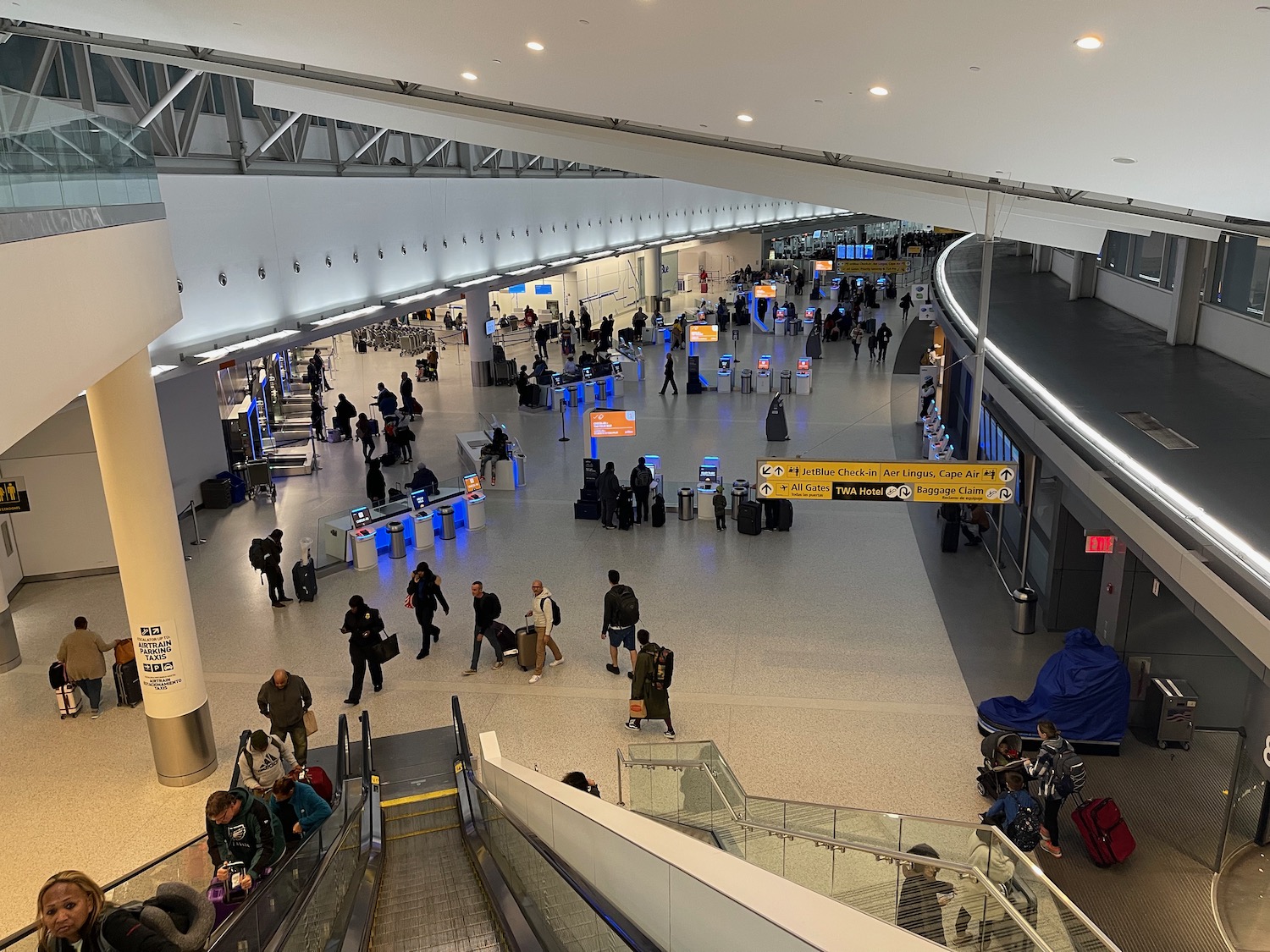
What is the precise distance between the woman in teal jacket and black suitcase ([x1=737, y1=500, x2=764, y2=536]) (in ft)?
31.9

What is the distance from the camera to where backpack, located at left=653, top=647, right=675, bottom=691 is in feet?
31.8

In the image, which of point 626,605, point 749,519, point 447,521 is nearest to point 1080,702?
point 626,605

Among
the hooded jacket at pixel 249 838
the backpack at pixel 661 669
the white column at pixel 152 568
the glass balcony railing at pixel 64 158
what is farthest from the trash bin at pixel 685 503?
the hooded jacket at pixel 249 838

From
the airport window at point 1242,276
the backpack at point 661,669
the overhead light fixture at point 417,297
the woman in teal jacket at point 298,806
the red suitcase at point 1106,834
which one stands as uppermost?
the airport window at point 1242,276

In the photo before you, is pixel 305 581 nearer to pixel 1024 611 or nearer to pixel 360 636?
pixel 360 636

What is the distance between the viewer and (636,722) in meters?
10.0

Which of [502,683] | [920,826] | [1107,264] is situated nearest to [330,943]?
[920,826]

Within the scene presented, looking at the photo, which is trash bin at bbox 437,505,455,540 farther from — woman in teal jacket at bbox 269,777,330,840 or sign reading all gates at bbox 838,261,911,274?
sign reading all gates at bbox 838,261,911,274

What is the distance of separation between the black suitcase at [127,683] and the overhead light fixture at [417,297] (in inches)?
384

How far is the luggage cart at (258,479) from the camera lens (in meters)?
18.2

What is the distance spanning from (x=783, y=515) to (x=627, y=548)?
274cm

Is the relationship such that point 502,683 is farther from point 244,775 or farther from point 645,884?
point 645,884

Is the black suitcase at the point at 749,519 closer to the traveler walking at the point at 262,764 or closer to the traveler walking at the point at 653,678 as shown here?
the traveler walking at the point at 653,678

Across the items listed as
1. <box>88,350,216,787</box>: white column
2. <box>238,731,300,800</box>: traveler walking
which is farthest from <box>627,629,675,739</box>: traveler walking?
<box>88,350,216,787</box>: white column
